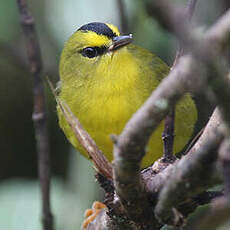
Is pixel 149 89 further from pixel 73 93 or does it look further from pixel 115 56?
pixel 73 93

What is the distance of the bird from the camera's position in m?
2.71

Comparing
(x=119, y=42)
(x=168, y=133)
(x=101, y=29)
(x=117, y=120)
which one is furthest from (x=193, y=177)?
(x=101, y=29)

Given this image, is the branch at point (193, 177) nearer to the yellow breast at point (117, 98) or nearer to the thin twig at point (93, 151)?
the thin twig at point (93, 151)

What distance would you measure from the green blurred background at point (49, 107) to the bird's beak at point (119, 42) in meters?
0.18

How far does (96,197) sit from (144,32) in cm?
124

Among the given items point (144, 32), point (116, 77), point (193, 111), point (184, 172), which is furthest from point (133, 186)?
point (144, 32)

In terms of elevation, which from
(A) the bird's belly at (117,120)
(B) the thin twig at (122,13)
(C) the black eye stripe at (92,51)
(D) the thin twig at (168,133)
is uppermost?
(B) the thin twig at (122,13)

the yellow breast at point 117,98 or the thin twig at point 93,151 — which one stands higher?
the yellow breast at point 117,98

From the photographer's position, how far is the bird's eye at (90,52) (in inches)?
118

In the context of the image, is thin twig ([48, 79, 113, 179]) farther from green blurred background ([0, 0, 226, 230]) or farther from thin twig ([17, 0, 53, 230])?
thin twig ([17, 0, 53, 230])

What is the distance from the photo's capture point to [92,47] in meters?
3.03

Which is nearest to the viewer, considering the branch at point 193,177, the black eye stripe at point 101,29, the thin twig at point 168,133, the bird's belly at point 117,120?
the branch at point 193,177

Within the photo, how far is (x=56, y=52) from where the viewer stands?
453cm

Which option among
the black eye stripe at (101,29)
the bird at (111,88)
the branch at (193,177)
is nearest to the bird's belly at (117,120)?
the bird at (111,88)
